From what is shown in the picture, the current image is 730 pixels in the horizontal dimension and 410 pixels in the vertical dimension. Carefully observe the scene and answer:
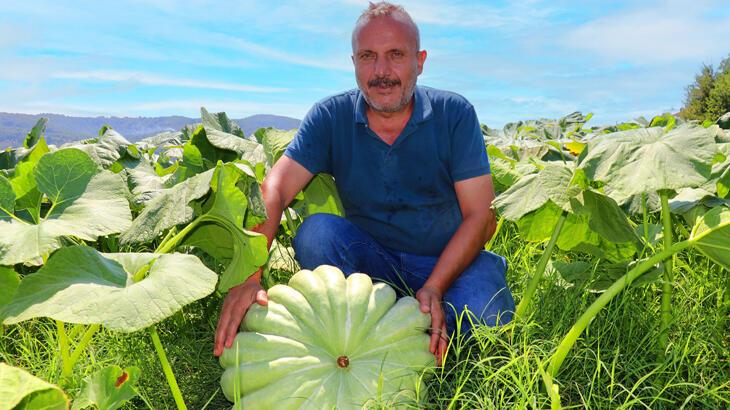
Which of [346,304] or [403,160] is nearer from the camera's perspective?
[346,304]

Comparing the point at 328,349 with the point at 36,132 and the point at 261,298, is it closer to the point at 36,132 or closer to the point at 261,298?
the point at 261,298

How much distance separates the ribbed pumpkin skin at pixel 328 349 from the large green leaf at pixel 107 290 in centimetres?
38

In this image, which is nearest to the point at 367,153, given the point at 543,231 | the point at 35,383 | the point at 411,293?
the point at 411,293

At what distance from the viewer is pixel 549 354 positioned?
2.27 m

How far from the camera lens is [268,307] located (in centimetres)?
229

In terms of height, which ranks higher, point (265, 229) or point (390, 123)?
point (390, 123)

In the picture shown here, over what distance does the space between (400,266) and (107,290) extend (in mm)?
1472

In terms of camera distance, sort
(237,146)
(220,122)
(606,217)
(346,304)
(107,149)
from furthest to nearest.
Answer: (220,122) < (107,149) < (237,146) < (606,217) < (346,304)

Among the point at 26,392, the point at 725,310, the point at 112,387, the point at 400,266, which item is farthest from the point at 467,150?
the point at 26,392

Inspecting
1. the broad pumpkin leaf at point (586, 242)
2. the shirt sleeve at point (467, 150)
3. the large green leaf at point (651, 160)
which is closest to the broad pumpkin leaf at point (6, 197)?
the shirt sleeve at point (467, 150)

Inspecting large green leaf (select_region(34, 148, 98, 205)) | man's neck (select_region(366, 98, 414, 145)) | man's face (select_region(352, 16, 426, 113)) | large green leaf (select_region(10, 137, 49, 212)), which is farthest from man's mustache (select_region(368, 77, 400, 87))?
large green leaf (select_region(10, 137, 49, 212))

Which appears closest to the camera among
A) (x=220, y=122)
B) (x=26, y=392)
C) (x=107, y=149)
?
(x=26, y=392)

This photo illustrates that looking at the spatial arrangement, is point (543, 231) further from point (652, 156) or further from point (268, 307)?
point (268, 307)

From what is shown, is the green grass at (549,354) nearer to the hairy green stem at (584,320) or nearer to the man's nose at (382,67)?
the hairy green stem at (584,320)
